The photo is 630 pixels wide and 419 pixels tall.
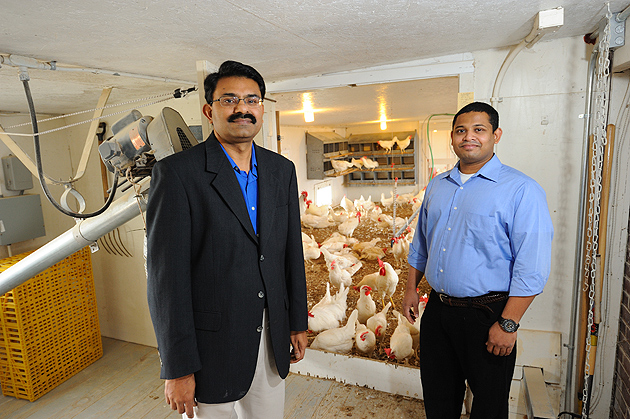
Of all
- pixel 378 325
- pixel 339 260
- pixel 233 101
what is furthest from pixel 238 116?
pixel 339 260

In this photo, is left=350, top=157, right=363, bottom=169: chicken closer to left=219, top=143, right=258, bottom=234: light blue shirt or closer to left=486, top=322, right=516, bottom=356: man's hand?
left=486, top=322, right=516, bottom=356: man's hand

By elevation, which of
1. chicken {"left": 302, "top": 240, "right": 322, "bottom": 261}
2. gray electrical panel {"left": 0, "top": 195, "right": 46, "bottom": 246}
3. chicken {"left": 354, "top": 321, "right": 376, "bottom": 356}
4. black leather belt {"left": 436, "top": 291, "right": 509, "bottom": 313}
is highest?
gray electrical panel {"left": 0, "top": 195, "right": 46, "bottom": 246}

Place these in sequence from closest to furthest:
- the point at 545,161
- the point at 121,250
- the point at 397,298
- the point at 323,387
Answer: the point at 545,161
the point at 323,387
the point at 121,250
the point at 397,298

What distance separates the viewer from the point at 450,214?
1.52m

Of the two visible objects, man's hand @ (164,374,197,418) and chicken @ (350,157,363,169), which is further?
chicken @ (350,157,363,169)

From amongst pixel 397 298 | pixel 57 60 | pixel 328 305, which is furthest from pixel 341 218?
pixel 57 60

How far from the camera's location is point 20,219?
9.30ft

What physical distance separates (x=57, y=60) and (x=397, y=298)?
3.28 m

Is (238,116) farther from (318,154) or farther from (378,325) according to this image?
(318,154)

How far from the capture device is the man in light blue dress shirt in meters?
1.35

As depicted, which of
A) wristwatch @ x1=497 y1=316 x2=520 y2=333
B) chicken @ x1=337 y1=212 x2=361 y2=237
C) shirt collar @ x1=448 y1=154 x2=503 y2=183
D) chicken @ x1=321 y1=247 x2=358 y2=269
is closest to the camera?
wristwatch @ x1=497 y1=316 x2=520 y2=333

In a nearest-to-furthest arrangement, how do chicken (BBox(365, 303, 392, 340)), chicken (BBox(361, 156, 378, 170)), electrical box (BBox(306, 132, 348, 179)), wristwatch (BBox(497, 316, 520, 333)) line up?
wristwatch (BBox(497, 316, 520, 333)), chicken (BBox(365, 303, 392, 340)), electrical box (BBox(306, 132, 348, 179)), chicken (BBox(361, 156, 378, 170))


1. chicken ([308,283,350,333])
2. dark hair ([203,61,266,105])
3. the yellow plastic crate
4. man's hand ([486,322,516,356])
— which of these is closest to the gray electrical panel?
the yellow plastic crate

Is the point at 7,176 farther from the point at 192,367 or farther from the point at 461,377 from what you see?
the point at 461,377
